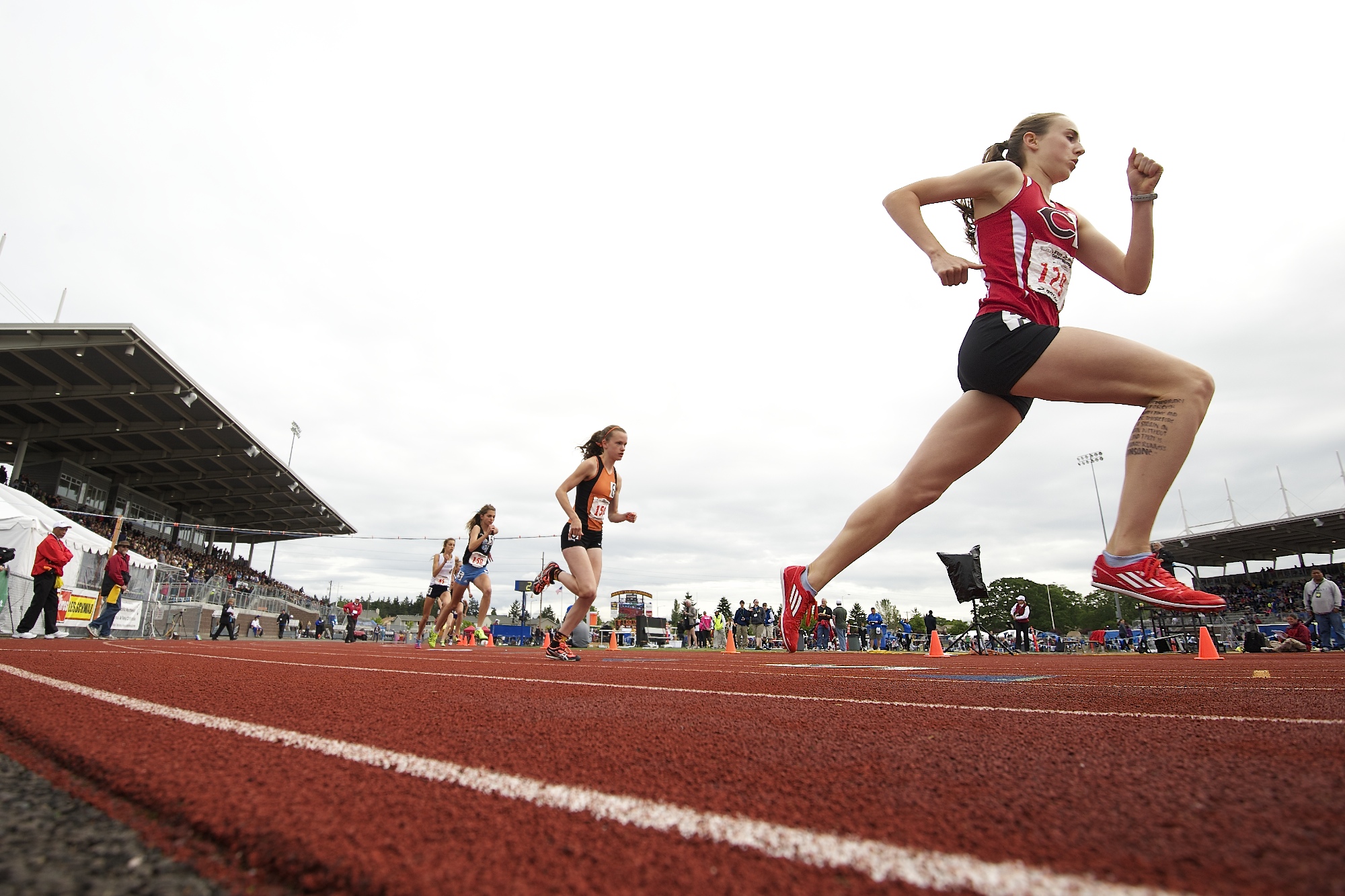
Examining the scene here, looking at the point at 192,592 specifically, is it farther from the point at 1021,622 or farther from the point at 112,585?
the point at 1021,622

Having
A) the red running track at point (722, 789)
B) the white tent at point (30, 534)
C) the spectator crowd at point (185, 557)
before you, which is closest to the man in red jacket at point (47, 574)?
the white tent at point (30, 534)

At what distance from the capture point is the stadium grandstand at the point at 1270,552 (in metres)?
37.4

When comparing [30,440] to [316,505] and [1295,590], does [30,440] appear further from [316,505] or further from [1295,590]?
[1295,590]

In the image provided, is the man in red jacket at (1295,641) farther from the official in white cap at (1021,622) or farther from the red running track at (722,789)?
the red running track at (722,789)

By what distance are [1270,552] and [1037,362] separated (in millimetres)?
54960

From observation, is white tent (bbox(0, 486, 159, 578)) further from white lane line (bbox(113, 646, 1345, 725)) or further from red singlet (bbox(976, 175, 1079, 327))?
red singlet (bbox(976, 175, 1079, 327))

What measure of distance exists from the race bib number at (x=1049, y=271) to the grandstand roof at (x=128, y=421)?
2419 centimetres

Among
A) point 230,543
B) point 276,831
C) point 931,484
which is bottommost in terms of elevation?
point 276,831

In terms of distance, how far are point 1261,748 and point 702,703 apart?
1.49 m

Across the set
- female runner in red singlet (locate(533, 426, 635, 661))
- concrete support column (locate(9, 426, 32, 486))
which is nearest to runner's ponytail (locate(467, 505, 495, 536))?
female runner in red singlet (locate(533, 426, 635, 661))

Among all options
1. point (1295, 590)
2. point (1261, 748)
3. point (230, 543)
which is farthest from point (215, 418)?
point (1295, 590)

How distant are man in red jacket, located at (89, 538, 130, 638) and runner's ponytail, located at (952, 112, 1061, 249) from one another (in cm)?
1486

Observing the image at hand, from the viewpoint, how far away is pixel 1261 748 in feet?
4.55

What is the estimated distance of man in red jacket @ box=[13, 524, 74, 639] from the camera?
10.3m
